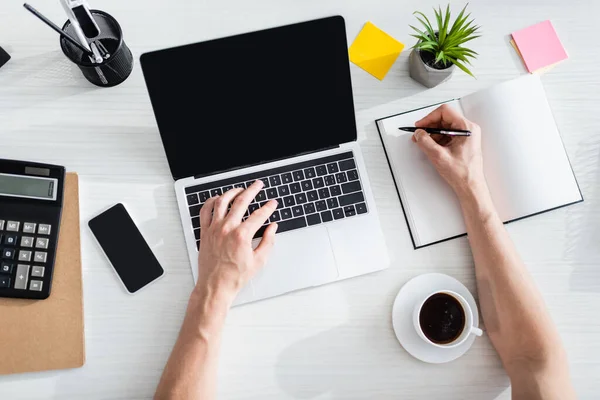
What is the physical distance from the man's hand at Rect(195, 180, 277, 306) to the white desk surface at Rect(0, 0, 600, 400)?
7 cm

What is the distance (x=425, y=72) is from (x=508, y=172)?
0.85 ft

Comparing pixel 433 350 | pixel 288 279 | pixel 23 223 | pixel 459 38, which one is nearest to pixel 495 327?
pixel 433 350

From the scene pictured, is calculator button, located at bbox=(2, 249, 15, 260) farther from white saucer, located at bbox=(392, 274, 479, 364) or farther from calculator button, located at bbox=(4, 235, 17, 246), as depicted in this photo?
white saucer, located at bbox=(392, 274, 479, 364)

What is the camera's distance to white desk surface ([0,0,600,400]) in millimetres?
950

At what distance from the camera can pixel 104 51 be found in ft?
3.13

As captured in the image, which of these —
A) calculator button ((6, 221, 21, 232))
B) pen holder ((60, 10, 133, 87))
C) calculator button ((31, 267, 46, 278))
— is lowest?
calculator button ((31, 267, 46, 278))

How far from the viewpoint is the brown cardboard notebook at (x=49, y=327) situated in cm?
91

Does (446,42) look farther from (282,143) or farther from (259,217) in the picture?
(259,217)

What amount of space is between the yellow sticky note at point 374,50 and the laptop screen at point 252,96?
0.14 meters

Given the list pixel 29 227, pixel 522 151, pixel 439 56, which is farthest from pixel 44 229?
pixel 522 151

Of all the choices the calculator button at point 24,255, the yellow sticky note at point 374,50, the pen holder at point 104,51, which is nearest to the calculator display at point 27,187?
the calculator button at point 24,255

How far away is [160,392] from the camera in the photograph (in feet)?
2.88

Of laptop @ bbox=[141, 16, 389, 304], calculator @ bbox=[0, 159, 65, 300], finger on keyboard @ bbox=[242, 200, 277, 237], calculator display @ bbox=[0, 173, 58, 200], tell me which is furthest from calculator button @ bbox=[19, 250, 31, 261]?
finger on keyboard @ bbox=[242, 200, 277, 237]

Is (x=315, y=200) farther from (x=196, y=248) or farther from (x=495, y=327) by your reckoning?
(x=495, y=327)
